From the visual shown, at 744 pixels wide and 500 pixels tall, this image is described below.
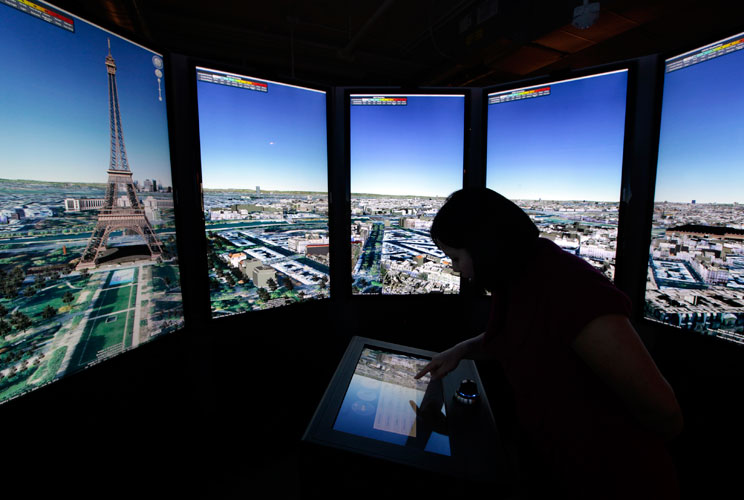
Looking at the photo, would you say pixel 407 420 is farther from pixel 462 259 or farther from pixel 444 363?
pixel 462 259

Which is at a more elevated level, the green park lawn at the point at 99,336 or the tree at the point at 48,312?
the tree at the point at 48,312

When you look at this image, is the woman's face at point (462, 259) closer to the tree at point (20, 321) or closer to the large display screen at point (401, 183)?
the large display screen at point (401, 183)

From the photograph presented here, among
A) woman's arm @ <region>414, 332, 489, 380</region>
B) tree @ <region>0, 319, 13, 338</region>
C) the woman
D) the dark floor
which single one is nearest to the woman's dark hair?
the woman

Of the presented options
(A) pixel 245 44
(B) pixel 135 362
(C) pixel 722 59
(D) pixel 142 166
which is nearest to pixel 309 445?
(B) pixel 135 362

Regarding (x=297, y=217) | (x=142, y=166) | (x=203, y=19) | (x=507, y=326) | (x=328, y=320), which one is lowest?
(x=328, y=320)

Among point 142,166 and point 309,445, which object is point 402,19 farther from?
point 309,445

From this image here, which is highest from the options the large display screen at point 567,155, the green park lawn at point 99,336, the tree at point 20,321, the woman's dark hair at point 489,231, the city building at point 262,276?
the large display screen at point 567,155

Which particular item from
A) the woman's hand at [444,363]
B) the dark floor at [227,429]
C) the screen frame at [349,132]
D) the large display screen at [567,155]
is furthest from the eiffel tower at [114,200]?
the large display screen at [567,155]

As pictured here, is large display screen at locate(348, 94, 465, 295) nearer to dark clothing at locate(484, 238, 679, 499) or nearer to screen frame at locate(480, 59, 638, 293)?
screen frame at locate(480, 59, 638, 293)
